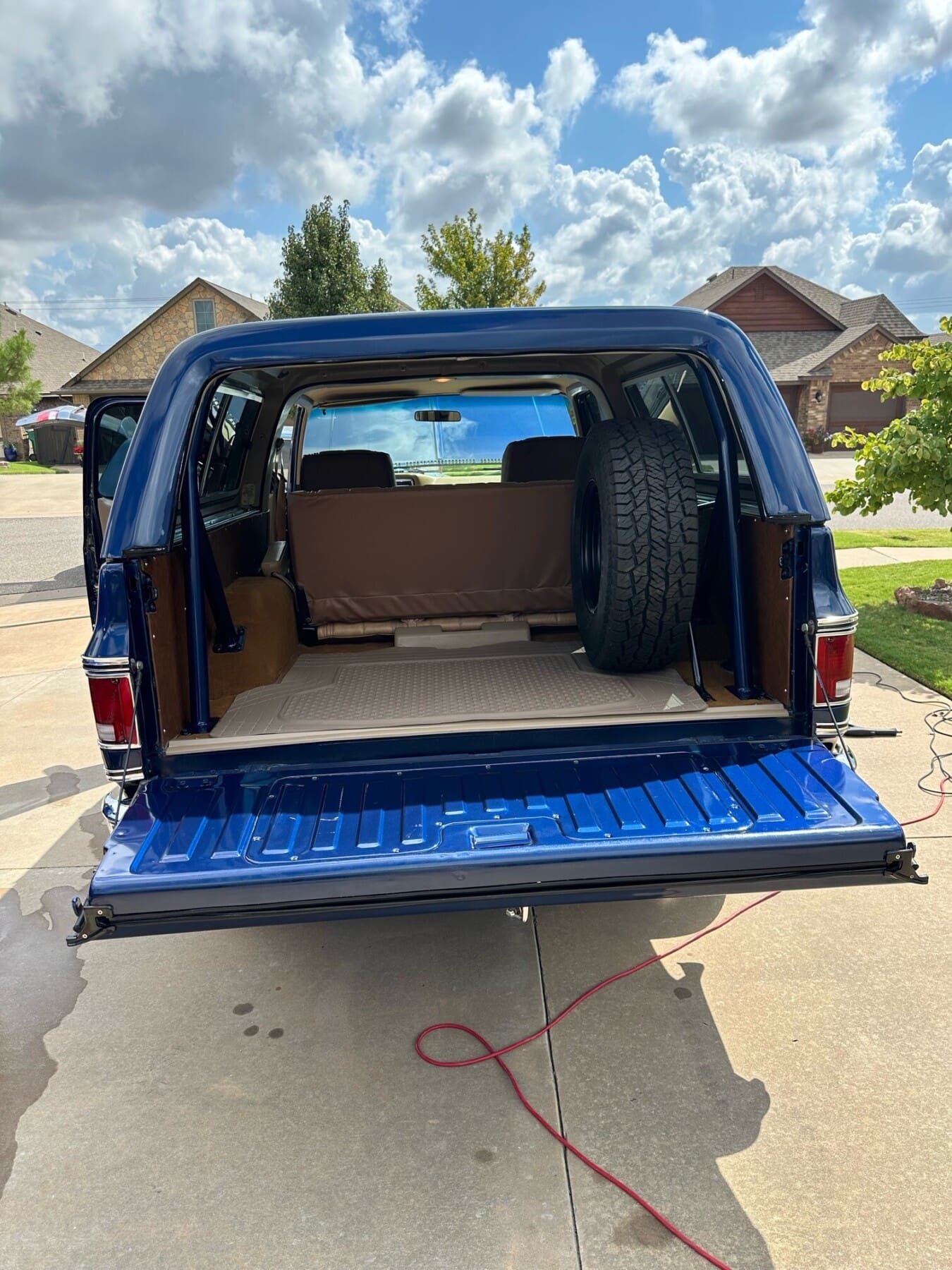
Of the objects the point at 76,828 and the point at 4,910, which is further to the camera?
the point at 76,828

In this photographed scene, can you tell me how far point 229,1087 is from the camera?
244cm

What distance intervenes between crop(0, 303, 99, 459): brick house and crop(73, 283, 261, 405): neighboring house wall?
2.52 m

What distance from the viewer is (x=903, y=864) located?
6.64 ft

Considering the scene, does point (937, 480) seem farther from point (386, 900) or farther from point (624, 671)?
point (386, 900)

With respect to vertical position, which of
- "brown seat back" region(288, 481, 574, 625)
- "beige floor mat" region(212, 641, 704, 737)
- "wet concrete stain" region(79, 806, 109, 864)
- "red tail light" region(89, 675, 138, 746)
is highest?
"brown seat back" region(288, 481, 574, 625)

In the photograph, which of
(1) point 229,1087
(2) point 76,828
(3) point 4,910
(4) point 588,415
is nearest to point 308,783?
(1) point 229,1087

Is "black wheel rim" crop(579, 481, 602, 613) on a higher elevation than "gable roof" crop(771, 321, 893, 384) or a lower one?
lower

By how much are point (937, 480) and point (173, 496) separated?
587 centimetres

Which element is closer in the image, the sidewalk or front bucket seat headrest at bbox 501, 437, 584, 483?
front bucket seat headrest at bbox 501, 437, 584, 483

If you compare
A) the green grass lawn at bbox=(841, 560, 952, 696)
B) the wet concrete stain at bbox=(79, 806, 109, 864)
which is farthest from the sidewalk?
the wet concrete stain at bbox=(79, 806, 109, 864)

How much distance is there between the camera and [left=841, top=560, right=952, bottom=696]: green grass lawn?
Answer: 5824 mm

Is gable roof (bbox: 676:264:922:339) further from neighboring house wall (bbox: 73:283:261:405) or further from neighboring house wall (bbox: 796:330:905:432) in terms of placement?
neighboring house wall (bbox: 73:283:261:405)

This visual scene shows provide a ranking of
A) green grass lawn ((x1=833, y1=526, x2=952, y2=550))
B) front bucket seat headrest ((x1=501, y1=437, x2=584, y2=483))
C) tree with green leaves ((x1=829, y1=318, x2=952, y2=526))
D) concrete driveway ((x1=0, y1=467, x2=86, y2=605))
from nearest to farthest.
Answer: front bucket seat headrest ((x1=501, y1=437, x2=584, y2=483)), tree with green leaves ((x1=829, y1=318, x2=952, y2=526)), concrete driveway ((x1=0, y1=467, x2=86, y2=605)), green grass lawn ((x1=833, y1=526, x2=952, y2=550))

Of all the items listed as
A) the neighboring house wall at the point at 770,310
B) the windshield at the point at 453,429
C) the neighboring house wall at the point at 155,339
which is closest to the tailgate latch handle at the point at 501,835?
the windshield at the point at 453,429
